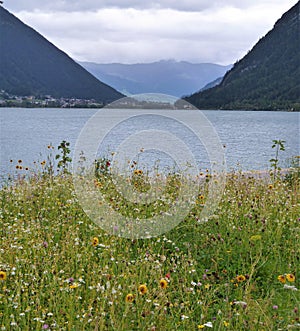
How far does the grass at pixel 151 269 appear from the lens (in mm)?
3414

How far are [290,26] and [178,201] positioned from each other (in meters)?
193

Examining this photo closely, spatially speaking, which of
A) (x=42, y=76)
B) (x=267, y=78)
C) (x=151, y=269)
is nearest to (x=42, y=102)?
(x=42, y=76)

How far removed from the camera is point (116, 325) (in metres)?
3.23

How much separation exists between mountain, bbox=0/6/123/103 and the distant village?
13.7 ft

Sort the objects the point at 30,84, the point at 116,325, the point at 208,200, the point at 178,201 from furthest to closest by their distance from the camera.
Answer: the point at 30,84 < the point at 208,200 < the point at 178,201 < the point at 116,325

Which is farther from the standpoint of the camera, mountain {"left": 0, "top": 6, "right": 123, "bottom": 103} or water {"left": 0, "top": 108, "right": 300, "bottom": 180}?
mountain {"left": 0, "top": 6, "right": 123, "bottom": 103}

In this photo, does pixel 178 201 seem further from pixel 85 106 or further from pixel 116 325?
pixel 85 106

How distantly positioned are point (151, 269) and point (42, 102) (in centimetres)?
13893

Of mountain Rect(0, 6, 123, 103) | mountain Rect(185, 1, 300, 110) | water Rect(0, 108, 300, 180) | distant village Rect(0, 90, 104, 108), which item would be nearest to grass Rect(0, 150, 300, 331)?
water Rect(0, 108, 300, 180)

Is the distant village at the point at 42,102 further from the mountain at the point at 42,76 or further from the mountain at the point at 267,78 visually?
the mountain at the point at 267,78

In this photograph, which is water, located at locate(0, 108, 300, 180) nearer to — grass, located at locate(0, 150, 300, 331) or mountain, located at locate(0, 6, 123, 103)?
grass, located at locate(0, 150, 300, 331)

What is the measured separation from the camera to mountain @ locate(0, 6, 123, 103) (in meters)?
151

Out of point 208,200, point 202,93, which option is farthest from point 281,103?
point 208,200

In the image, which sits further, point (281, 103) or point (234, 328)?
point (281, 103)
